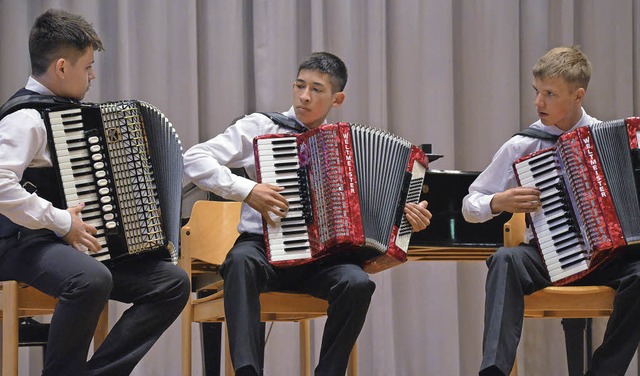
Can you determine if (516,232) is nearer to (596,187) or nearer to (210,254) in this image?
(596,187)

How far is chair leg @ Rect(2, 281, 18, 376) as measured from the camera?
2.71 m

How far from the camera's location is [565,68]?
3.34 m

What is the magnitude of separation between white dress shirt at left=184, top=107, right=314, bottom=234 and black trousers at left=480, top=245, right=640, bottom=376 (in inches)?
31.6

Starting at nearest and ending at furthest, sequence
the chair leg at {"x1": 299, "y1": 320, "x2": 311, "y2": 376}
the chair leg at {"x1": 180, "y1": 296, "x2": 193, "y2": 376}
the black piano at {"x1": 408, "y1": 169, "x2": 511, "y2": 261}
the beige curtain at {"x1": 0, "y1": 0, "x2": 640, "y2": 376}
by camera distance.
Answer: the chair leg at {"x1": 180, "y1": 296, "x2": 193, "y2": 376} < the chair leg at {"x1": 299, "y1": 320, "x2": 311, "y2": 376} < the black piano at {"x1": 408, "y1": 169, "x2": 511, "y2": 261} < the beige curtain at {"x1": 0, "y1": 0, "x2": 640, "y2": 376}

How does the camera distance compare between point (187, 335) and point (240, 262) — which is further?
point (187, 335)

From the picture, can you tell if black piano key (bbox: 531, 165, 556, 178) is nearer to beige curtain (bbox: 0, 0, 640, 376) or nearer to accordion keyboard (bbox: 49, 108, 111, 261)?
accordion keyboard (bbox: 49, 108, 111, 261)

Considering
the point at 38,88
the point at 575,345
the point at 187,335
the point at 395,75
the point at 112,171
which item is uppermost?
the point at 395,75

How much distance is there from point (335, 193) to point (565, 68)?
1016 mm

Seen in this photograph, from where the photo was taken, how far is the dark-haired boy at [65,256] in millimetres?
2600

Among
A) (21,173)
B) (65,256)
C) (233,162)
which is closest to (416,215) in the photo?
(233,162)

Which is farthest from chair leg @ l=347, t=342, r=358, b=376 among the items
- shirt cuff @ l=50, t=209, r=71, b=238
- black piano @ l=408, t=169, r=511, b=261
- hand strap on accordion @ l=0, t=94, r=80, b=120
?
hand strap on accordion @ l=0, t=94, r=80, b=120

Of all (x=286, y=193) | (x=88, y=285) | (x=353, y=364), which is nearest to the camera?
(x=88, y=285)

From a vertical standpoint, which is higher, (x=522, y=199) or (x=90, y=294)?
(x=522, y=199)

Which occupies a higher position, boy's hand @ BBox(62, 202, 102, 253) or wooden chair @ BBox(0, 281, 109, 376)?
boy's hand @ BBox(62, 202, 102, 253)
